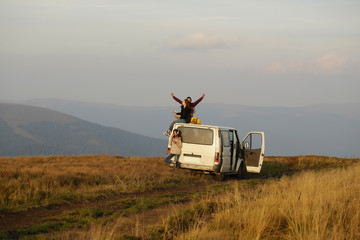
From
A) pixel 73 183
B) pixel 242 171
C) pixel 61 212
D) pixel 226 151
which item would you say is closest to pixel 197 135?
pixel 226 151

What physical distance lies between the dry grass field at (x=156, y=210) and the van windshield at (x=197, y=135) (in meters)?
2.23

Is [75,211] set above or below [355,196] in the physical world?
below

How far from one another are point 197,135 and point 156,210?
290 inches

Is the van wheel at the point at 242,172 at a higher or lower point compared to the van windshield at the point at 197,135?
lower

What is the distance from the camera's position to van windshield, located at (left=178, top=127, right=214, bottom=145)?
17.5 meters

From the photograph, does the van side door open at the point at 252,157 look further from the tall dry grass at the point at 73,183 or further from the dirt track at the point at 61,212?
the dirt track at the point at 61,212

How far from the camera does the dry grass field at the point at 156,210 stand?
7762mm

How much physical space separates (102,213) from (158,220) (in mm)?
1399

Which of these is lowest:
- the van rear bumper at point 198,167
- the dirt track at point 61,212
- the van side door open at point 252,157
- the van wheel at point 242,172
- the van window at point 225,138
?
the dirt track at point 61,212

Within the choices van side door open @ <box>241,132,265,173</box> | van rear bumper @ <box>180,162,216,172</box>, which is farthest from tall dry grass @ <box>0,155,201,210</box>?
van side door open @ <box>241,132,265,173</box>

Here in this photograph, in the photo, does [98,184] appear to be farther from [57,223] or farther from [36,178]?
[57,223]

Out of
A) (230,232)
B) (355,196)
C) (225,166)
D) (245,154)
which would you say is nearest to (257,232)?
(230,232)

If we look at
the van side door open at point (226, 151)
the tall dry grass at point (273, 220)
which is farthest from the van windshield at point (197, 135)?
the tall dry grass at point (273, 220)

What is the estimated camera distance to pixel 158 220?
9.24 meters
